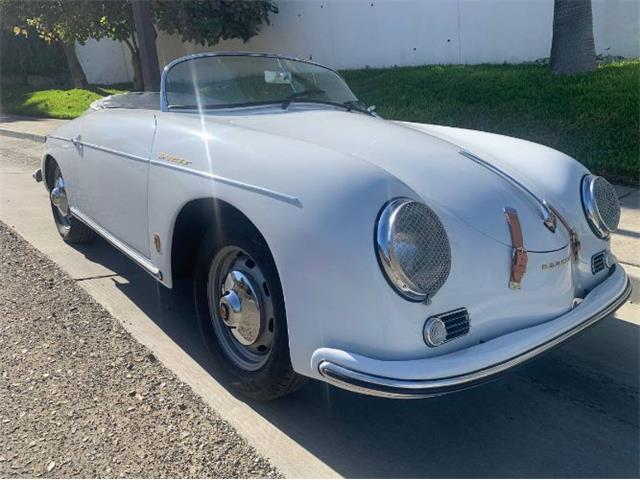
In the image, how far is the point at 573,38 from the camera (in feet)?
26.6

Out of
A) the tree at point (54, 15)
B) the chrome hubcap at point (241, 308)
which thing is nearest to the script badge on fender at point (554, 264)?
the chrome hubcap at point (241, 308)

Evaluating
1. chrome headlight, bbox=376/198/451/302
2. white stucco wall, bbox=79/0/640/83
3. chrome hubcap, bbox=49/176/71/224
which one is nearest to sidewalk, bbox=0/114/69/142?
white stucco wall, bbox=79/0/640/83

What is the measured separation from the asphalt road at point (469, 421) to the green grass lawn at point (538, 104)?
3175mm

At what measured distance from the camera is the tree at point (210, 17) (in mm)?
14016

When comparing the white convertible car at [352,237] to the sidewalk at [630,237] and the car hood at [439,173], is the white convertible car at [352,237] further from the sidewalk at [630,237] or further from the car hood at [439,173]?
the sidewalk at [630,237]

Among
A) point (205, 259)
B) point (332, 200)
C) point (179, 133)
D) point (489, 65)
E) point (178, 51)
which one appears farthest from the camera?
point (178, 51)

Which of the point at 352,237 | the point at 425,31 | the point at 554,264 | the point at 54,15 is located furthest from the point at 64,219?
the point at 54,15

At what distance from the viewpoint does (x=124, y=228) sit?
12.0ft

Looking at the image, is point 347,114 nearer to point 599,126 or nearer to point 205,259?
point 205,259

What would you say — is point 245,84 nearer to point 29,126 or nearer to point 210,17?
point 210,17

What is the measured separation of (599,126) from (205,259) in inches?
210

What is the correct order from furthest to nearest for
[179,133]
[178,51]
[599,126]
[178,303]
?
[178,51], [599,126], [178,303], [179,133]

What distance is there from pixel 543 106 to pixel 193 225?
556 cm

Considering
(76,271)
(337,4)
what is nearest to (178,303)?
(76,271)
